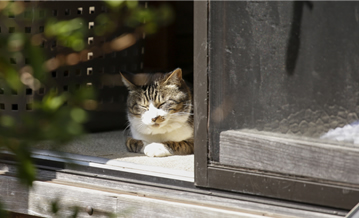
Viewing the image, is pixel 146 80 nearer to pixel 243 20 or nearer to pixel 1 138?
pixel 243 20

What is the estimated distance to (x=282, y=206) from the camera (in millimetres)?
1902

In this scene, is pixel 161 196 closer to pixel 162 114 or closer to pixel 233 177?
pixel 233 177

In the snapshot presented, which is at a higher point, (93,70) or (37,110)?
(37,110)

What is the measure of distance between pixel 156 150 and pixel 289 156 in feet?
3.55

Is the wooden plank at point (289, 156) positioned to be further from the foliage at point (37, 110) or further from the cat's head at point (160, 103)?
the foliage at point (37, 110)

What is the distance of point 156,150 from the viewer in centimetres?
279

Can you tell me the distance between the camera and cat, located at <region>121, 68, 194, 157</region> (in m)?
2.90

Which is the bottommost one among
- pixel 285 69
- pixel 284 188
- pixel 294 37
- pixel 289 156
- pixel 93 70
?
pixel 284 188

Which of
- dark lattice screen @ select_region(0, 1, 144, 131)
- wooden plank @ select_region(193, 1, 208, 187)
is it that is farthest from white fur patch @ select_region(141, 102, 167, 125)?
wooden plank @ select_region(193, 1, 208, 187)

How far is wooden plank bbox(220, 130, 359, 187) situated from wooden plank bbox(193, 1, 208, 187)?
87 mm

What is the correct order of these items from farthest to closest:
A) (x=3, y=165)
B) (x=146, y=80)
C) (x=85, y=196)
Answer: (x=146, y=80) < (x=3, y=165) < (x=85, y=196)

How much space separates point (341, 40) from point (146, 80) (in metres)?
1.65

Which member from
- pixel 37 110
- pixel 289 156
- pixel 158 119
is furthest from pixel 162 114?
pixel 37 110

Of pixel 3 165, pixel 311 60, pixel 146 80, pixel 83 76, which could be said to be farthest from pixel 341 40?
pixel 83 76
